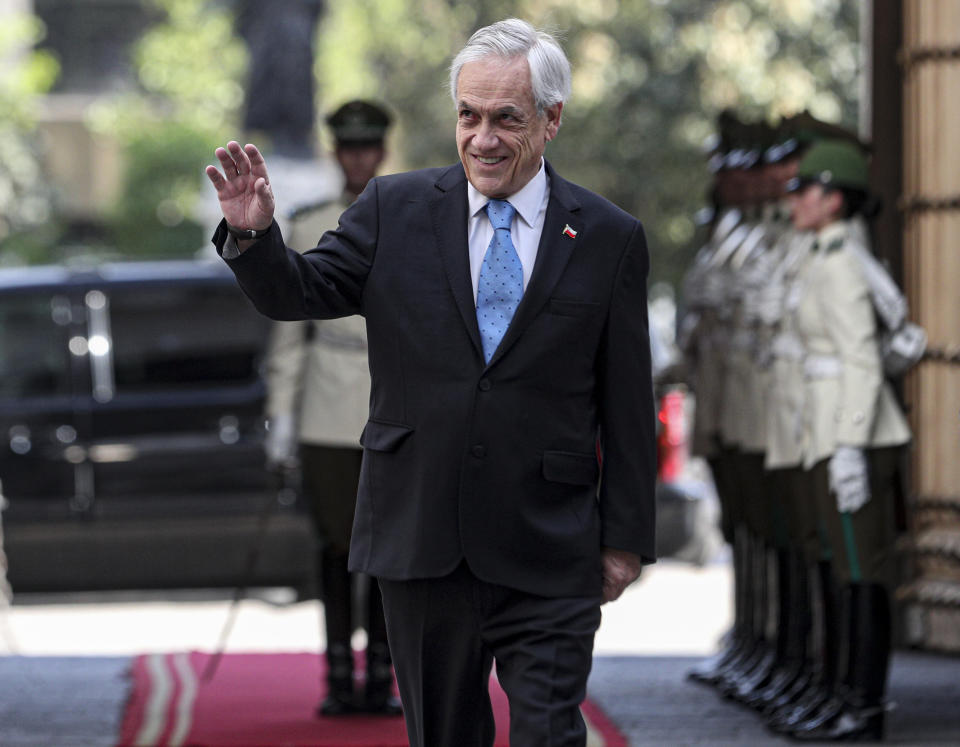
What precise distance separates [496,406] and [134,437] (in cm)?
599

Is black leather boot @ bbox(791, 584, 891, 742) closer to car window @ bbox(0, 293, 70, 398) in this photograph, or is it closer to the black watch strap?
the black watch strap

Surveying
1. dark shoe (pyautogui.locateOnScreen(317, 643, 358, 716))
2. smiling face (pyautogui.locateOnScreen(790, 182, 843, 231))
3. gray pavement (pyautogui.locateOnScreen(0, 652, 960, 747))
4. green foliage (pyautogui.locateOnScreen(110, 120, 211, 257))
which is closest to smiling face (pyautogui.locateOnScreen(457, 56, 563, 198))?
smiling face (pyautogui.locateOnScreen(790, 182, 843, 231))

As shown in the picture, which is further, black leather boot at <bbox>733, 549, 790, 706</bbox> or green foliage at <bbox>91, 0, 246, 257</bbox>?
green foliage at <bbox>91, 0, 246, 257</bbox>

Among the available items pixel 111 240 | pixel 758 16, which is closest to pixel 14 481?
pixel 758 16

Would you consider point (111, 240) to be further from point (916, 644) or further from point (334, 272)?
point (334, 272)

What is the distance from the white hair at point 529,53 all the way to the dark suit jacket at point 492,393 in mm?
246

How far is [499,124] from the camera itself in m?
4.27

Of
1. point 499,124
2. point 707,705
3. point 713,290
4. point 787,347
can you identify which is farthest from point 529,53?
point 707,705

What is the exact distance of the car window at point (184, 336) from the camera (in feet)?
33.2

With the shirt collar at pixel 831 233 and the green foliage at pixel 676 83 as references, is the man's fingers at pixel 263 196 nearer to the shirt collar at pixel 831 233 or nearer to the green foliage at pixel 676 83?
the shirt collar at pixel 831 233

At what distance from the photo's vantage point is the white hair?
13.9 ft

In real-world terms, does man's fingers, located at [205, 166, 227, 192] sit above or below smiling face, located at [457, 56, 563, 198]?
below

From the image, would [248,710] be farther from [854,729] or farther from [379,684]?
[854,729]

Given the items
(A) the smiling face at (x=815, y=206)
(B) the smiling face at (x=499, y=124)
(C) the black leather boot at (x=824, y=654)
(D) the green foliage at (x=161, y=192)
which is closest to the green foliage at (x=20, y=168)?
(D) the green foliage at (x=161, y=192)
